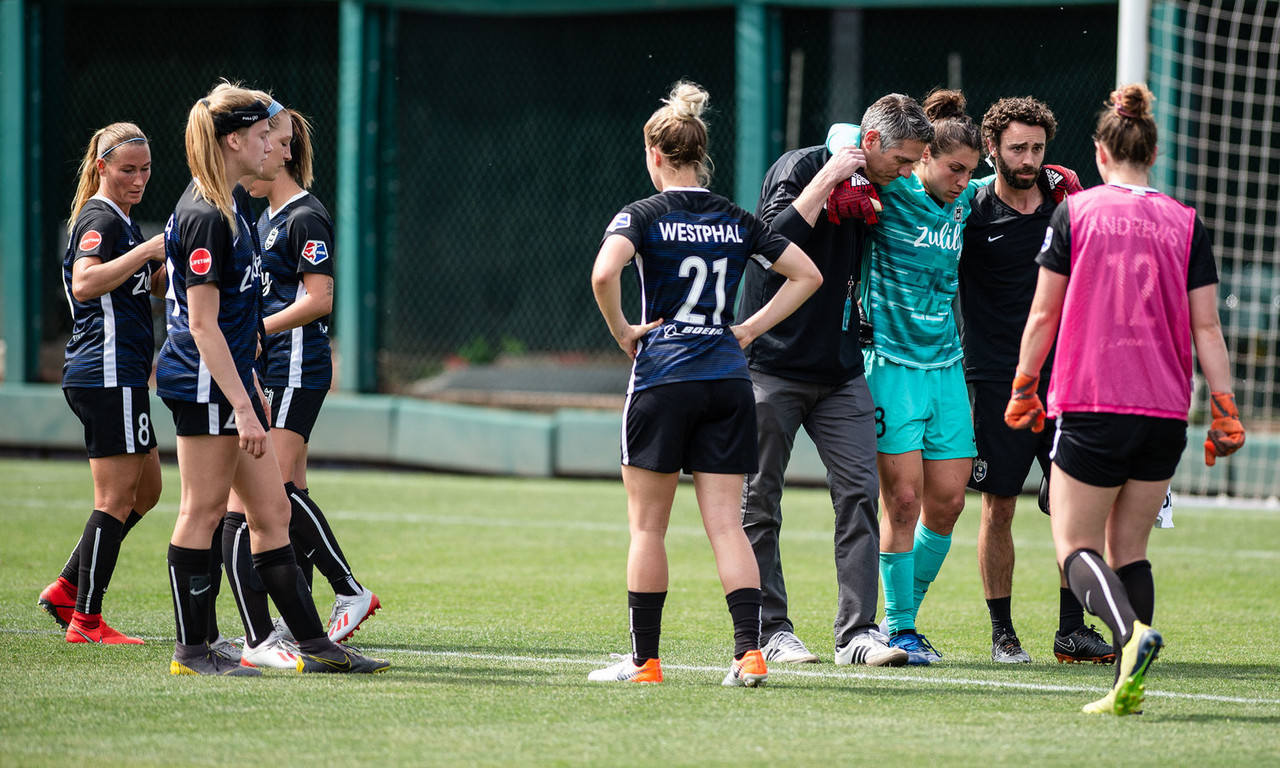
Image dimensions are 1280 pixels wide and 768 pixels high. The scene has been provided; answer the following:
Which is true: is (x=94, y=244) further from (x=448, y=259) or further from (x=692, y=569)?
(x=448, y=259)

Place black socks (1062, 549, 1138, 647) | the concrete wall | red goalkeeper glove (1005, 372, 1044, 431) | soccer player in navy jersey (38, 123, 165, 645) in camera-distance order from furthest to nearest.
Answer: the concrete wall, soccer player in navy jersey (38, 123, 165, 645), red goalkeeper glove (1005, 372, 1044, 431), black socks (1062, 549, 1138, 647)

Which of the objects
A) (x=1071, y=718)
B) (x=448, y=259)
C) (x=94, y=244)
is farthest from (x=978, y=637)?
(x=448, y=259)

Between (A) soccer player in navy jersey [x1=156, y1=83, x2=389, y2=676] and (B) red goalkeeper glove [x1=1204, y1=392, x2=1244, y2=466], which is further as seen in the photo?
(A) soccer player in navy jersey [x1=156, y1=83, x2=389, y2=676]

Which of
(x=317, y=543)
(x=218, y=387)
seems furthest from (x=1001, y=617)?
(x=218, y=387)

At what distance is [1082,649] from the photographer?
558 centimetres

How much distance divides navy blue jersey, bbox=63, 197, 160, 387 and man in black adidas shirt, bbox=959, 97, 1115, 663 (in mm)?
3421

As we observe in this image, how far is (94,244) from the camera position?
5680mm

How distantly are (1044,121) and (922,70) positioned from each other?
324 inches

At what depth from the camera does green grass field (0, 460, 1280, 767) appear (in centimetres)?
388

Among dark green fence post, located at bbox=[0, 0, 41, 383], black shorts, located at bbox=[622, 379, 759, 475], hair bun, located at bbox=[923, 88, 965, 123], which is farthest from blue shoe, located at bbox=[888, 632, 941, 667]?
dark green fence post, located at bbox=[0, 0, 41, 383]

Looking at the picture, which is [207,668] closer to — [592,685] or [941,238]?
[592,685]

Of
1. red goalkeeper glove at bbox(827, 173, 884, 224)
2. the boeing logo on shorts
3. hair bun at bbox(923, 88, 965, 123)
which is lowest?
the boeing logo on shorts

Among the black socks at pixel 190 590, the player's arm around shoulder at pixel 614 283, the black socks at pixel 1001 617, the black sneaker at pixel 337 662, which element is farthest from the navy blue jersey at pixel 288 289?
the black socks at pixel 1001 617

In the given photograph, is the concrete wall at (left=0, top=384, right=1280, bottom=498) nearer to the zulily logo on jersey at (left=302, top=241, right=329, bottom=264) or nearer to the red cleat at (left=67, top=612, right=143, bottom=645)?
the red cleat at (left=67, top=612, right=143, bottom=645)
